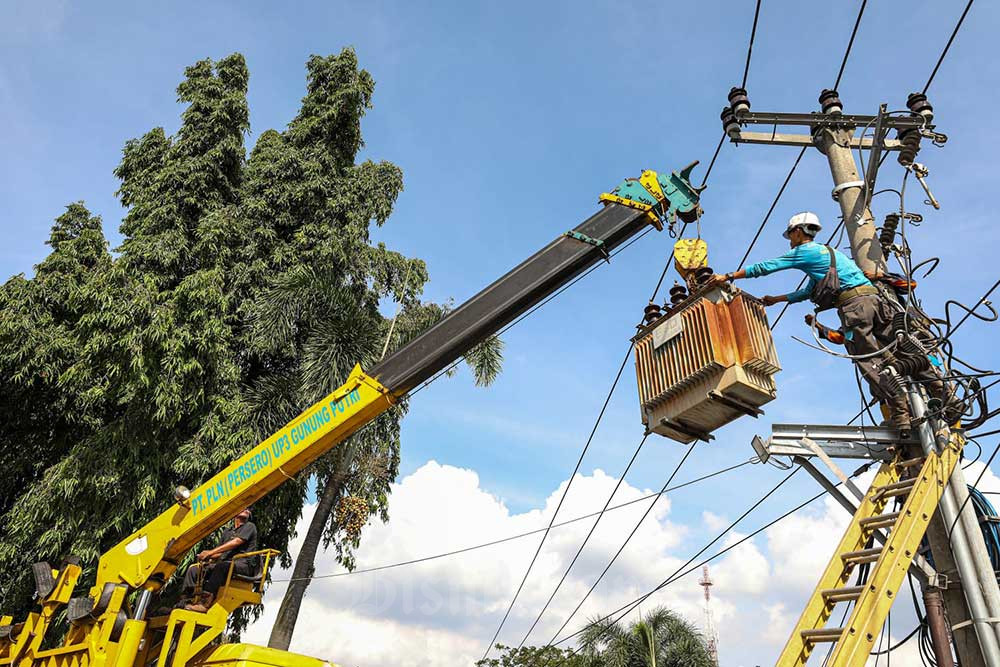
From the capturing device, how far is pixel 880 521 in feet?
19.2

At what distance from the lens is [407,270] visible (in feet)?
58.1

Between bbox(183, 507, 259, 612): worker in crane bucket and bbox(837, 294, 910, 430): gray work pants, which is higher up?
bbox(837, 294, 910, 430): gray work pants

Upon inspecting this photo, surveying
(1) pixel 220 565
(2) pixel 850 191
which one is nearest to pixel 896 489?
(2) pixel 850 191

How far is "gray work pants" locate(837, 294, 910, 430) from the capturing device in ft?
20.5

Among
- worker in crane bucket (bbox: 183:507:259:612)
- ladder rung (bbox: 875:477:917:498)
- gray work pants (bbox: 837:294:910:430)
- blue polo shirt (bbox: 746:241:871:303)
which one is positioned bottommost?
worker in crane bucket (bbox: 183:507:259:612)

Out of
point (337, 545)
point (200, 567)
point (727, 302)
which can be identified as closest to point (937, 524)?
point (727, 302)

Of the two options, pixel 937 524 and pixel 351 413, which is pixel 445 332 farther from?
pixel 937 524

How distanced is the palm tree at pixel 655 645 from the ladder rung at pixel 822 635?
21512 mm

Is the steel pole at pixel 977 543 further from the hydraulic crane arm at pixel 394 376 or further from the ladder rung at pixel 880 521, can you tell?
the hydraulic crane arm at pixel 394 376

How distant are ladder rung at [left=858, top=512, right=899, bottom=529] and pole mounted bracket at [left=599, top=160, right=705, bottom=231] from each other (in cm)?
317

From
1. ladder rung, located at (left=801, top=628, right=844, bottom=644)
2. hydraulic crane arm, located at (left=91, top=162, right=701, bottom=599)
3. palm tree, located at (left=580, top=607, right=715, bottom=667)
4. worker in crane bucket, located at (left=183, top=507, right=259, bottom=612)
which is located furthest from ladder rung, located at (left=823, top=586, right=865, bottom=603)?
palm tree, located at (left=580, top=607, right=715, bottom=667)

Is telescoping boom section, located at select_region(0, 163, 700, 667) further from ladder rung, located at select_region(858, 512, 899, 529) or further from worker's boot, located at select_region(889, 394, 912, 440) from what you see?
ladder rung, located at select_region(858, 512, 899, 529)

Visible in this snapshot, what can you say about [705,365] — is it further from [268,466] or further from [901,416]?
[268,466]

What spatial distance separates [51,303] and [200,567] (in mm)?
11629
